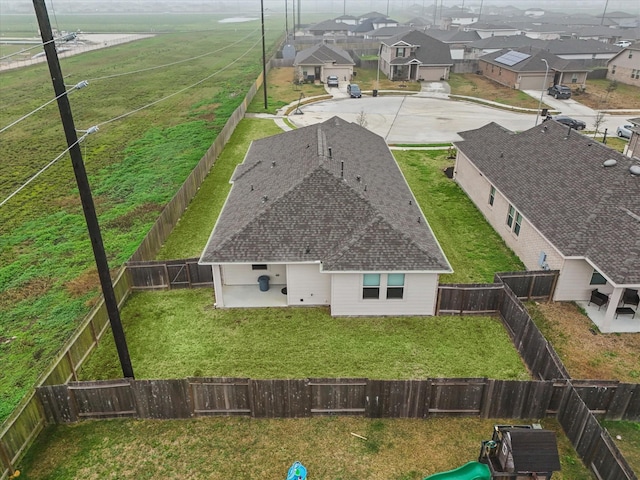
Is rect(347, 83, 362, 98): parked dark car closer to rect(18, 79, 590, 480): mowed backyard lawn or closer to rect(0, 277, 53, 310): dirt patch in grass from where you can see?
rect(18, 79, 590, 480): mowed backyard lawn

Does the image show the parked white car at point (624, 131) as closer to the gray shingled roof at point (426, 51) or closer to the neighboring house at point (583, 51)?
the gray shingled roof at point (426, 51)

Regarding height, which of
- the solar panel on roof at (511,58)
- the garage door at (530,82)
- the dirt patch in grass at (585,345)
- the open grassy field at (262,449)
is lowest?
the open grassy field at (262,449)

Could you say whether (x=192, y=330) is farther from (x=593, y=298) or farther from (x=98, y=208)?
(x=593, y=298)

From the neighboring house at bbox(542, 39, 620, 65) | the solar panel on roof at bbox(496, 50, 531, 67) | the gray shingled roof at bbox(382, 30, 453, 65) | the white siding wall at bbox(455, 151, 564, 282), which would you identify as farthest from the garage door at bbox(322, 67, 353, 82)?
the white siding wall at bbox(455, 151, 564, 282)

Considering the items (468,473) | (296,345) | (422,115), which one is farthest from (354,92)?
(468,473)

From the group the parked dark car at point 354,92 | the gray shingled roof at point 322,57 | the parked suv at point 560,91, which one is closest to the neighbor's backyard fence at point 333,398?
the parked dark car at point 354,92

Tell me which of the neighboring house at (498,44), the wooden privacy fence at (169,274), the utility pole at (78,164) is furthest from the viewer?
the neighboring house at (498,44)

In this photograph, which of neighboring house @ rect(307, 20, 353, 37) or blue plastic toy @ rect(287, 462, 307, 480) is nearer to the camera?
blue plastic toy @ rect(287, 462, 307, 480)

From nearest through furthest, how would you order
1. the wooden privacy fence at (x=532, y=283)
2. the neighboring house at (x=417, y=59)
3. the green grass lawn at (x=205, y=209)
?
the wooden privacy fence at (x=532, y=283) → the green grass lawn at (x=205, y=209) → the neighboring house at (x=417, y=59)
